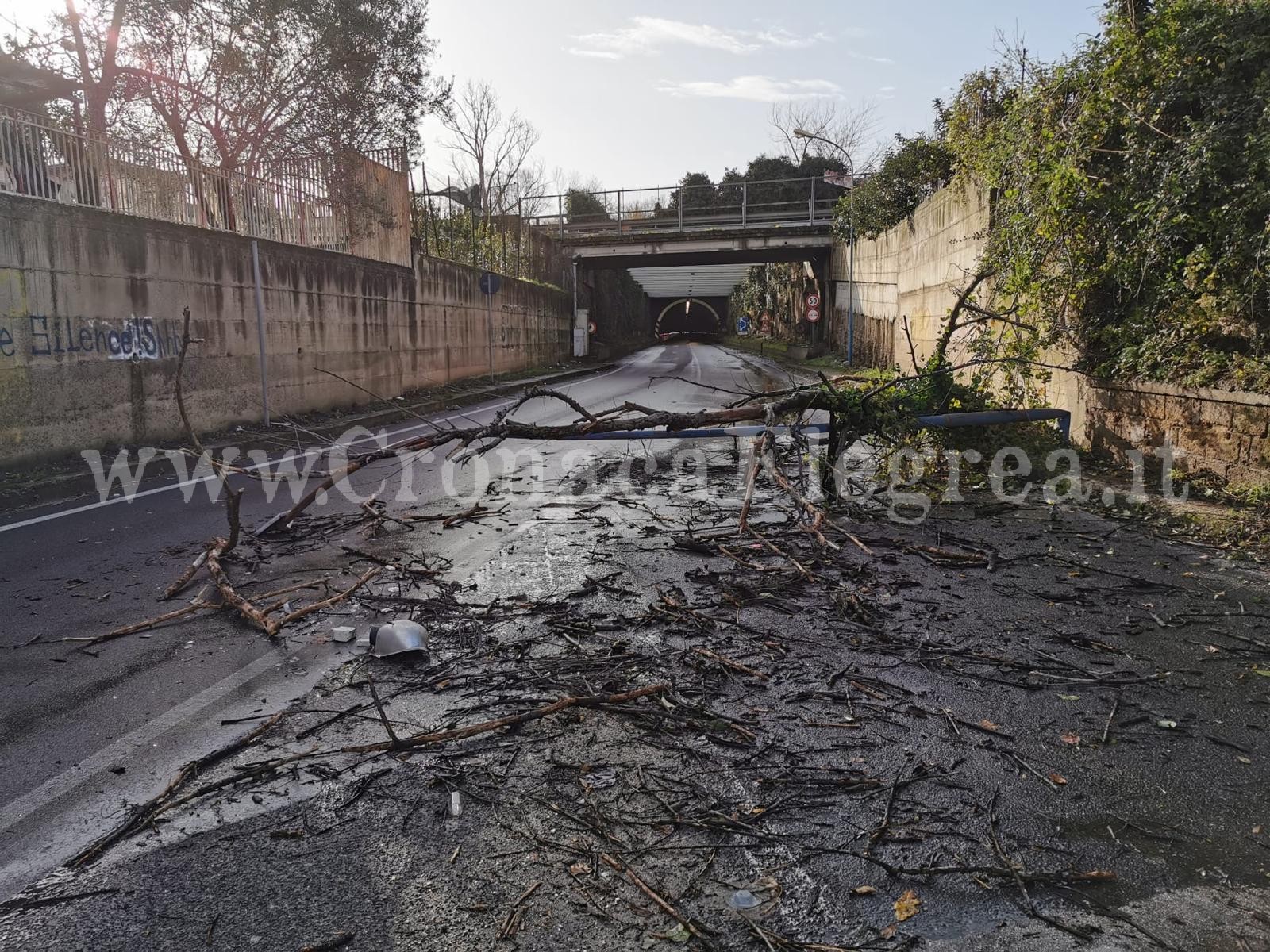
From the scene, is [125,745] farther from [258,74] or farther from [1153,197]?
[258,74]

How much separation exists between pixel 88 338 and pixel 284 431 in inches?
136

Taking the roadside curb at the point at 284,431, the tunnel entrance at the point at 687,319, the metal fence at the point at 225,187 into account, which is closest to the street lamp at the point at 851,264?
the roadside curb at the point at 284,431

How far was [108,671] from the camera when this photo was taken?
4.01 meters

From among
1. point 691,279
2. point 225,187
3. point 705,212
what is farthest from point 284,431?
point 691,279

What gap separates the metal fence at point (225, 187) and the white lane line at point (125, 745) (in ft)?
30.1

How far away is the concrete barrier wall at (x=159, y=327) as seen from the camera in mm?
9711

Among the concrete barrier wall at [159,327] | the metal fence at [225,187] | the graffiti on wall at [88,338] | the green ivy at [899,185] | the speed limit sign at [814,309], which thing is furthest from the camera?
the speed limit sign at [814,309]

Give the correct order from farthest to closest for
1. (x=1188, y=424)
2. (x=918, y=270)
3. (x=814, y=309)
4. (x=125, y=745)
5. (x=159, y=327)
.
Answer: (x=814, y=309), (x=918, y=270), (x=159, y=327), (x=1188, y=424), (x=125, y=745)

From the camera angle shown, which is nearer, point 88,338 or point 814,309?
point 88,338

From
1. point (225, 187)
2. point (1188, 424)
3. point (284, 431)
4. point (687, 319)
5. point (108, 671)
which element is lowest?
point (108, 671)

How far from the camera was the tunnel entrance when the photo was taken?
88.4 metres

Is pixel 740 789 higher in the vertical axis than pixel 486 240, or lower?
lower

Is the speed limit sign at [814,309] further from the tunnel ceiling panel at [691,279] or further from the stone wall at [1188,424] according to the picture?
the stone wall at [1188,424]

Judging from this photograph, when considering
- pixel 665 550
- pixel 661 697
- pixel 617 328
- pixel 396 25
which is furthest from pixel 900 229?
pixel 617 328
